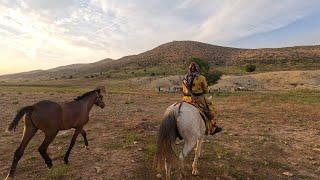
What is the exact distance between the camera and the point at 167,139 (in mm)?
7727

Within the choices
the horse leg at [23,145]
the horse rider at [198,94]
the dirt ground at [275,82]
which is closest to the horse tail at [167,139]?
the horse rider at [198,94]

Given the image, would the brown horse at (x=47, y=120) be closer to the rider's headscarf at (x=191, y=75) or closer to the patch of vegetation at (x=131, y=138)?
the patch of vegetation at (x=131, y=138)

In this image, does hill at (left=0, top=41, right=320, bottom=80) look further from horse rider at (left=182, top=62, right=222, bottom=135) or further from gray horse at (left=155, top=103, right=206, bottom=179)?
gray horse at (left=155, top=103, right=206, bottom=179)

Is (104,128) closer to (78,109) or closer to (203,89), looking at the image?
(78,109)

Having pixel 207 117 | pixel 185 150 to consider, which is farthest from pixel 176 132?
pixel 207 117

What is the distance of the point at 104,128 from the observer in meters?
14.5

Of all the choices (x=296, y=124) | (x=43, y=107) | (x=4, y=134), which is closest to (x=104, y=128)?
(x=4, y=134)

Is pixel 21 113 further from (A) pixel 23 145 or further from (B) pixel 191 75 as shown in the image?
(B) pixel 191 75

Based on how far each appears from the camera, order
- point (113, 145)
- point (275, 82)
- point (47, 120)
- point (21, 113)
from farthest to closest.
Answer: point (275, 82)
point (113, 145)
point (47, 120)
point (21, 113)

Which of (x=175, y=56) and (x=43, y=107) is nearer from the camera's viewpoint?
(x=43, y=107)

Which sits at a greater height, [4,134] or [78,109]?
[78,109]

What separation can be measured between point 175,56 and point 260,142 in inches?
4439

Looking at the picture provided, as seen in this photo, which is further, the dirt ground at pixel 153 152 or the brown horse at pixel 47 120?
the dirt ground at pixel 153 152

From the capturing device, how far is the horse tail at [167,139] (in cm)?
771
